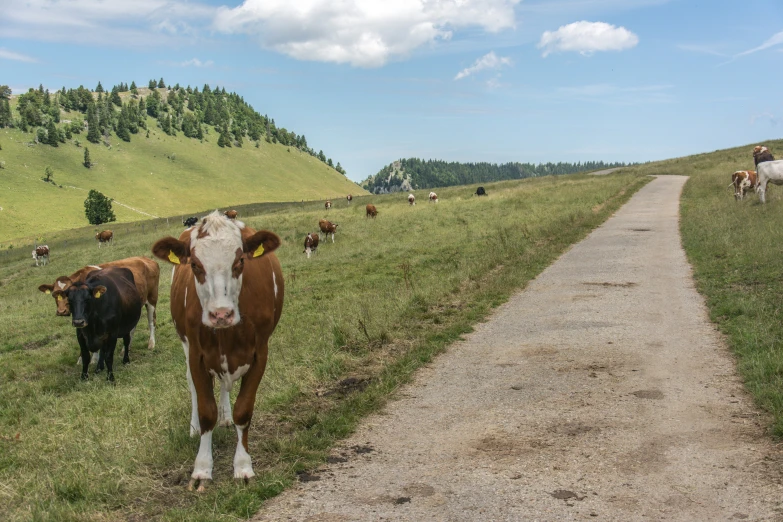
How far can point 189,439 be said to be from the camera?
6.06m

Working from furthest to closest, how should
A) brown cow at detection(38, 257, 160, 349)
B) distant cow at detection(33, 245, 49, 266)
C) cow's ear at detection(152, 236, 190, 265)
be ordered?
distant cow at detection(33, 245, 49, 266) → brown cow at detection(38, 257, 160, 349) → cow's ear at detection(152, 236, 190, 265)

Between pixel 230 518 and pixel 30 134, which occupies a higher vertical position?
pixel 30 134

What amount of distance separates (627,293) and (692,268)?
3390mm

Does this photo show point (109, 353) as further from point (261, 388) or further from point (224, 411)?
point (224, 411)

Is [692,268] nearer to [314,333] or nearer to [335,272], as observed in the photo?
[314,333]

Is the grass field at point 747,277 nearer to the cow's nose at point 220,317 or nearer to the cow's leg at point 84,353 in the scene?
the cow's nose at point 220,317

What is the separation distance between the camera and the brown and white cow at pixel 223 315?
5.04m

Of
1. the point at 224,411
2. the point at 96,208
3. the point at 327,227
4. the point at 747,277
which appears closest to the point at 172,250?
the point at 224,411

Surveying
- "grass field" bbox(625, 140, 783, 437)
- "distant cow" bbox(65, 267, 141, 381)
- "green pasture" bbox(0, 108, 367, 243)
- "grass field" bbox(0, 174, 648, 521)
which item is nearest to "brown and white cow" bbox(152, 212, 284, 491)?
"grass field" bbox(0, 174, 648, 521)

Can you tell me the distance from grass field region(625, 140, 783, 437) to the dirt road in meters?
0.24

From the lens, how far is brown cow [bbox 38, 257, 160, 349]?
13.5 m

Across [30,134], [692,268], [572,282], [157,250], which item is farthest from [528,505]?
[30,134]

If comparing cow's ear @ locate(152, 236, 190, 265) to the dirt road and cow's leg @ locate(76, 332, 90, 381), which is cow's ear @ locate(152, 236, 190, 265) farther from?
cow's leg @ locate(76, 332, 90, 381)

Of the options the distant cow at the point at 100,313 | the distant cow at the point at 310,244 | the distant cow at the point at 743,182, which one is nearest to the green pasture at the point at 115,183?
the distant cow at the point at 310,244
